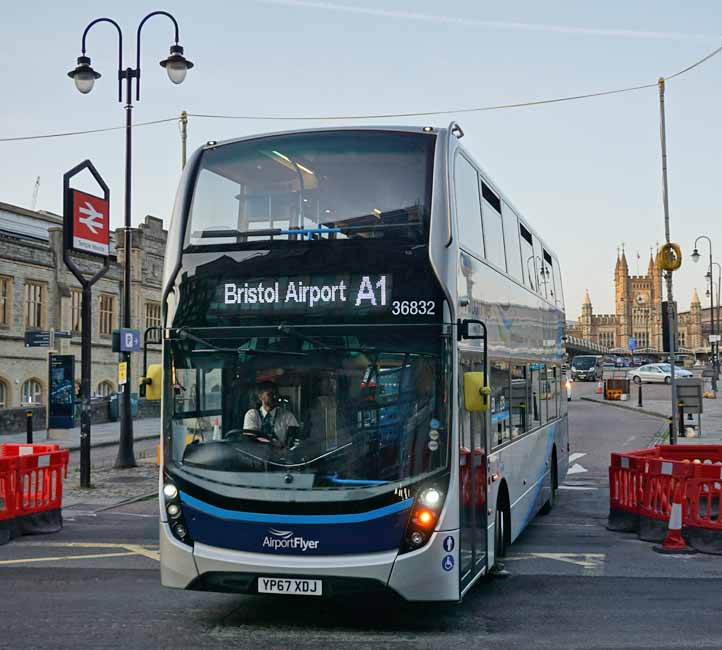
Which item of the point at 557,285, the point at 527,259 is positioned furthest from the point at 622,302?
the point at 527,259

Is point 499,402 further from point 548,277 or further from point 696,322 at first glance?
point 696,322

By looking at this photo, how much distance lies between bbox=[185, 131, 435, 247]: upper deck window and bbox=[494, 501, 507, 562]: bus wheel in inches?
131

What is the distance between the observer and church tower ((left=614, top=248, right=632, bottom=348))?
193750mm

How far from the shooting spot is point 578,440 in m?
27.7

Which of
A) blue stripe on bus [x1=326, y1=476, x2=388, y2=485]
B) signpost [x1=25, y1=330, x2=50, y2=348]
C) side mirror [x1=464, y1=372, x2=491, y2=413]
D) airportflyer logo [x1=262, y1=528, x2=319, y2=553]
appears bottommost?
airportflyer logo [x1=262, y1=528, x2=319, y2=553]

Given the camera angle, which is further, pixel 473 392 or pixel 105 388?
pixel 105 388

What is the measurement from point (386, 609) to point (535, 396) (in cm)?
483

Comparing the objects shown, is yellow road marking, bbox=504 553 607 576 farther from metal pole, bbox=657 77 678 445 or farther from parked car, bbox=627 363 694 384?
parked car, bbox=627 363 694 384

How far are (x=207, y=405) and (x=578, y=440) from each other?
847 inches

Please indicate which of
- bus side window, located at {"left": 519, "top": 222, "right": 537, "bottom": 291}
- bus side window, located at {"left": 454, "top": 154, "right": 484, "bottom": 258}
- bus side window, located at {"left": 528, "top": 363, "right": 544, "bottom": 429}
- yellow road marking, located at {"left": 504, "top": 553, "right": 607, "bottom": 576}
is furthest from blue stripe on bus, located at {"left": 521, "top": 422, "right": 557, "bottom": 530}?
bus side window, located at {"left": 454, "top": 154, "right": 484, "bottom": 258}

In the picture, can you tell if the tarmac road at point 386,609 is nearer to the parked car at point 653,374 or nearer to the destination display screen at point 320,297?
the destination display screen at point 320,297

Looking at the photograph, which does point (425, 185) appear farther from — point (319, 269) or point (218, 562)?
point (218, 562)

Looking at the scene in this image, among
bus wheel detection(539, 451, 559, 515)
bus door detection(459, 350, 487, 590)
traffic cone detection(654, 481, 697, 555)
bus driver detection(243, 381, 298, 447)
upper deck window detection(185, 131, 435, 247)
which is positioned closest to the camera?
bus driver detection(243, 381, 298, 447)

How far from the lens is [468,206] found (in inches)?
344
